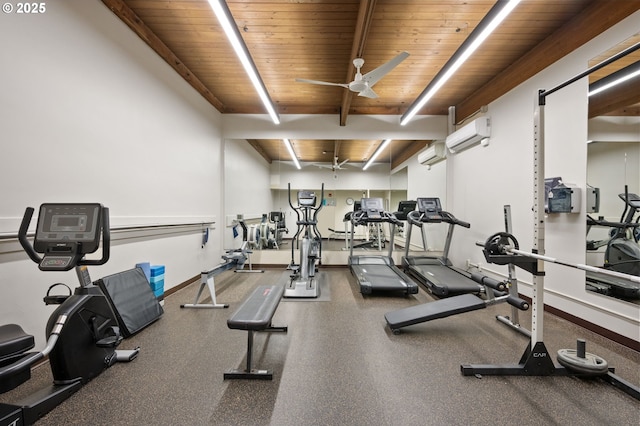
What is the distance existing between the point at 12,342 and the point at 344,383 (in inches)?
81.6

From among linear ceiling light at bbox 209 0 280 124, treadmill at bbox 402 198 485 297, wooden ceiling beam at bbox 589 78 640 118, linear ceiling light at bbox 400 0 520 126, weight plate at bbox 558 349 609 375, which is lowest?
weight plate at bbox 558 349 609 375

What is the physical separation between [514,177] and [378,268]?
267 centimetres

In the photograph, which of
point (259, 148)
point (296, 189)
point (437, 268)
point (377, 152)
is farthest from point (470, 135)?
point (259, 148)

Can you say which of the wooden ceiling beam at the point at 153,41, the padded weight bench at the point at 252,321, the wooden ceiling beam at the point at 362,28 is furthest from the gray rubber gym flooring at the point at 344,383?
the wooden ceiling beam at the point at 153,41

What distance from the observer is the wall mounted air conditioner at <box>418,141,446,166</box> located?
5.36 metres

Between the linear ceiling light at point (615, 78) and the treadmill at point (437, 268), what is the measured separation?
221 cm

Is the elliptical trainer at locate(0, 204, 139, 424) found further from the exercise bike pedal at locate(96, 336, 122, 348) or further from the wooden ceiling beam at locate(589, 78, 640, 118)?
the wooden ceiling beam at locate(589, 78, 640, 118)

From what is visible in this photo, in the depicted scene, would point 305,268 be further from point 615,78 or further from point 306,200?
point 615,78

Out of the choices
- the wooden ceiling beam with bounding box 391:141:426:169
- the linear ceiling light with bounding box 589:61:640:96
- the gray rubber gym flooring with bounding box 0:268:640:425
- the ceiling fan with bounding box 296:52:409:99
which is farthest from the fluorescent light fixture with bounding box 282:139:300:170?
the linear ceiling light with bounding box 589:61:640:96

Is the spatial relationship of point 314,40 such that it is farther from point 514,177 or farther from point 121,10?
point 514,177

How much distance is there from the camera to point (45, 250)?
5.30 ft

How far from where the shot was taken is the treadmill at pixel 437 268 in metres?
3.55

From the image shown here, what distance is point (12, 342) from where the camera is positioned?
4.38 feet

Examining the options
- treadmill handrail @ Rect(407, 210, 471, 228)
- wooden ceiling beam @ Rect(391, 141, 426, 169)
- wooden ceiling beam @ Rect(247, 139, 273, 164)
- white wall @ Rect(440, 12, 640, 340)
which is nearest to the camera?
white wall @ Rect(440, 12, 640, 340)
